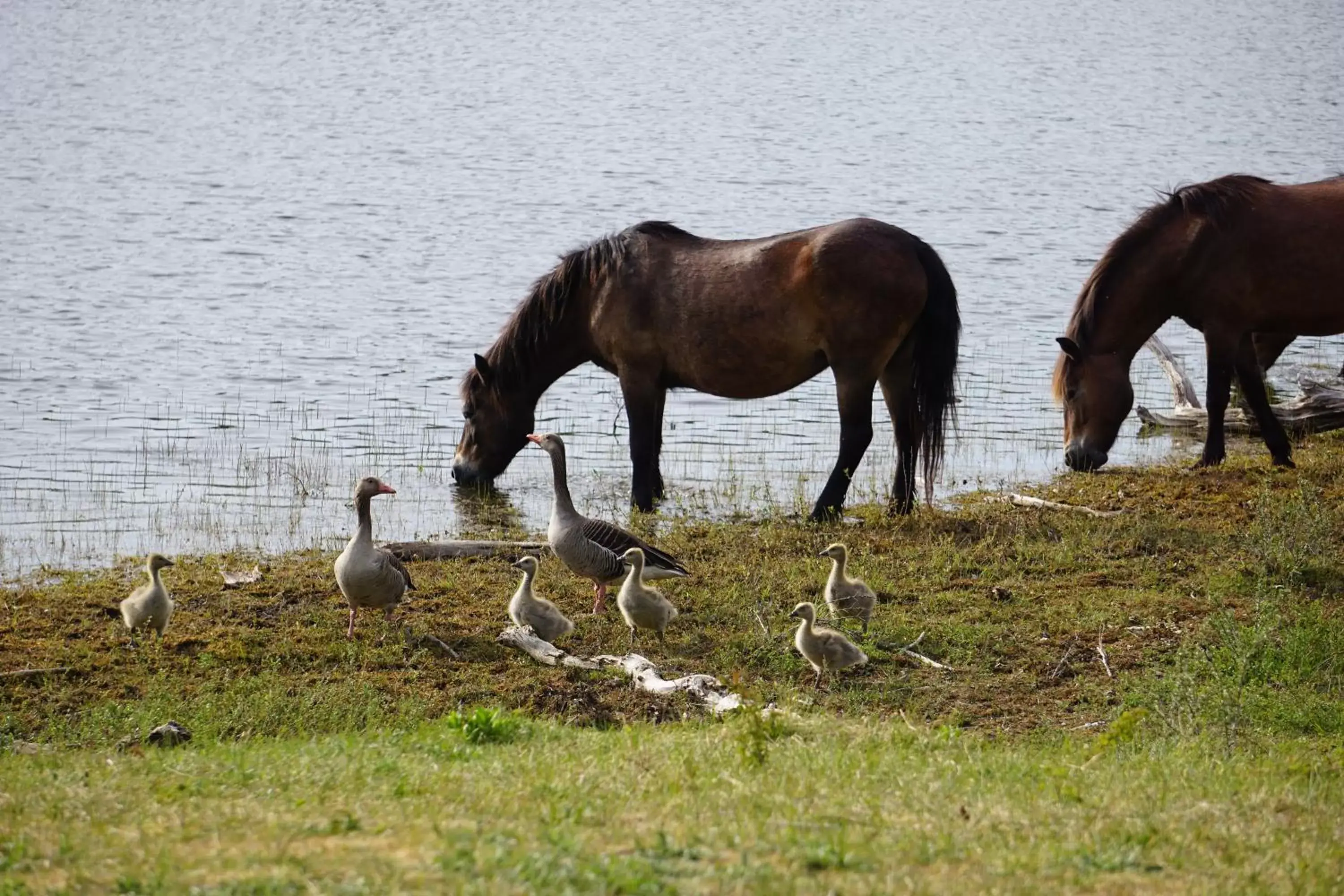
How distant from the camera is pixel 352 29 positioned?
165 feet

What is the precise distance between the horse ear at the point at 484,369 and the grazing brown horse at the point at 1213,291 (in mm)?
4611

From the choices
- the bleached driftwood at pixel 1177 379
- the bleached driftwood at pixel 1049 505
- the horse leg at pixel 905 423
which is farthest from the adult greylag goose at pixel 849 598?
the bleached driftwood at pixel 1177 379

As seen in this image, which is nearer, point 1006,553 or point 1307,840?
point 1307,840

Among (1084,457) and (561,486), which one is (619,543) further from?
(1084,457)

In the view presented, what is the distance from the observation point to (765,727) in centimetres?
629

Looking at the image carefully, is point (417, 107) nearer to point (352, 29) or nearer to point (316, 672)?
point (352, 29)

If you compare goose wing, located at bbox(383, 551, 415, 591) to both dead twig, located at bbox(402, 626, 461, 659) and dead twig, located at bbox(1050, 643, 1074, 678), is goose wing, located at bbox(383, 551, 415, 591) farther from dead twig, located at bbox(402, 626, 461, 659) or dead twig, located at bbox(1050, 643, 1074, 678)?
dead twig, located at bbox(1050, 643, 1074, 678)

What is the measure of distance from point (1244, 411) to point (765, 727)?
35.6ft

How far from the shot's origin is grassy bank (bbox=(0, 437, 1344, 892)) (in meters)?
4.59

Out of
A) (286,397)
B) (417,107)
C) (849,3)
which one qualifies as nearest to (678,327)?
(286,397)

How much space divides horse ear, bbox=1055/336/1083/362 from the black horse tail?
1.22 metres

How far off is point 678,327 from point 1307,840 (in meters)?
7.82

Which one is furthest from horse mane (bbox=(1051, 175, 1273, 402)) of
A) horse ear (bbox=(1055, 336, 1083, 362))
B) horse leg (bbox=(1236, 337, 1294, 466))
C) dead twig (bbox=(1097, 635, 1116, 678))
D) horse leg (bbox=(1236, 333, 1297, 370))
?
dead twig (bbox=(1097, 635, 1116, 678))

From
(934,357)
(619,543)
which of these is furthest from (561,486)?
(934,357)
